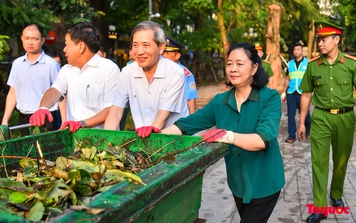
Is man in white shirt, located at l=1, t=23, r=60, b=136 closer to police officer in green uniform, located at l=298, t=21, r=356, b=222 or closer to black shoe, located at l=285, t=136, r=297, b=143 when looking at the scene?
police officer in green uniform, located at l=298, t=21, r=356, b=222

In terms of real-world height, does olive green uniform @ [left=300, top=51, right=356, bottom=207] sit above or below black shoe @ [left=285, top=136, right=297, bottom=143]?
above

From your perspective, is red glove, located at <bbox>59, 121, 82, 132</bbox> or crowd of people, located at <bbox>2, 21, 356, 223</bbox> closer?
crowd of people, located at <bbox>2, 21, 356, 223</bbox>

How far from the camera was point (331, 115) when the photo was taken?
4961 millimetres

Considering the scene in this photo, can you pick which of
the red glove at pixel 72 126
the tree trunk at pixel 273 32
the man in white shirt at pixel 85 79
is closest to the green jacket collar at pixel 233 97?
the red glove at pixel 72 126

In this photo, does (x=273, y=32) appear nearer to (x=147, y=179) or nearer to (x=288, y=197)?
(x=288, y=197)

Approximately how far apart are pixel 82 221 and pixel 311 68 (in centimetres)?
415

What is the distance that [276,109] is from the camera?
3205mm

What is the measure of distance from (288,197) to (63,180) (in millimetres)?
3899


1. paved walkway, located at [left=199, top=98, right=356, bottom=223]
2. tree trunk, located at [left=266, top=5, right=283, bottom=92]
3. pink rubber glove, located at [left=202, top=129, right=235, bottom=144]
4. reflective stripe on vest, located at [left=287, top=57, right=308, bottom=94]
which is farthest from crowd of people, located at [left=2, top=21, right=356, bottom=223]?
tree trunk, located at [left=266, top=5, right=283, bottom=92]

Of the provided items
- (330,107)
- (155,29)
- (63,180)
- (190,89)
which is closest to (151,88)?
(155,29)

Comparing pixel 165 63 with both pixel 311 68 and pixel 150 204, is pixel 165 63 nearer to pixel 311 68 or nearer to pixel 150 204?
pixel 311 68

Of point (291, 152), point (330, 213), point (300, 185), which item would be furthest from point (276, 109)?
point (291, 152)

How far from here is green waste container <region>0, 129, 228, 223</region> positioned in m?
1.60

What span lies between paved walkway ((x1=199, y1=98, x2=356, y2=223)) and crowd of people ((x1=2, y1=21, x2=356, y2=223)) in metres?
0.27
